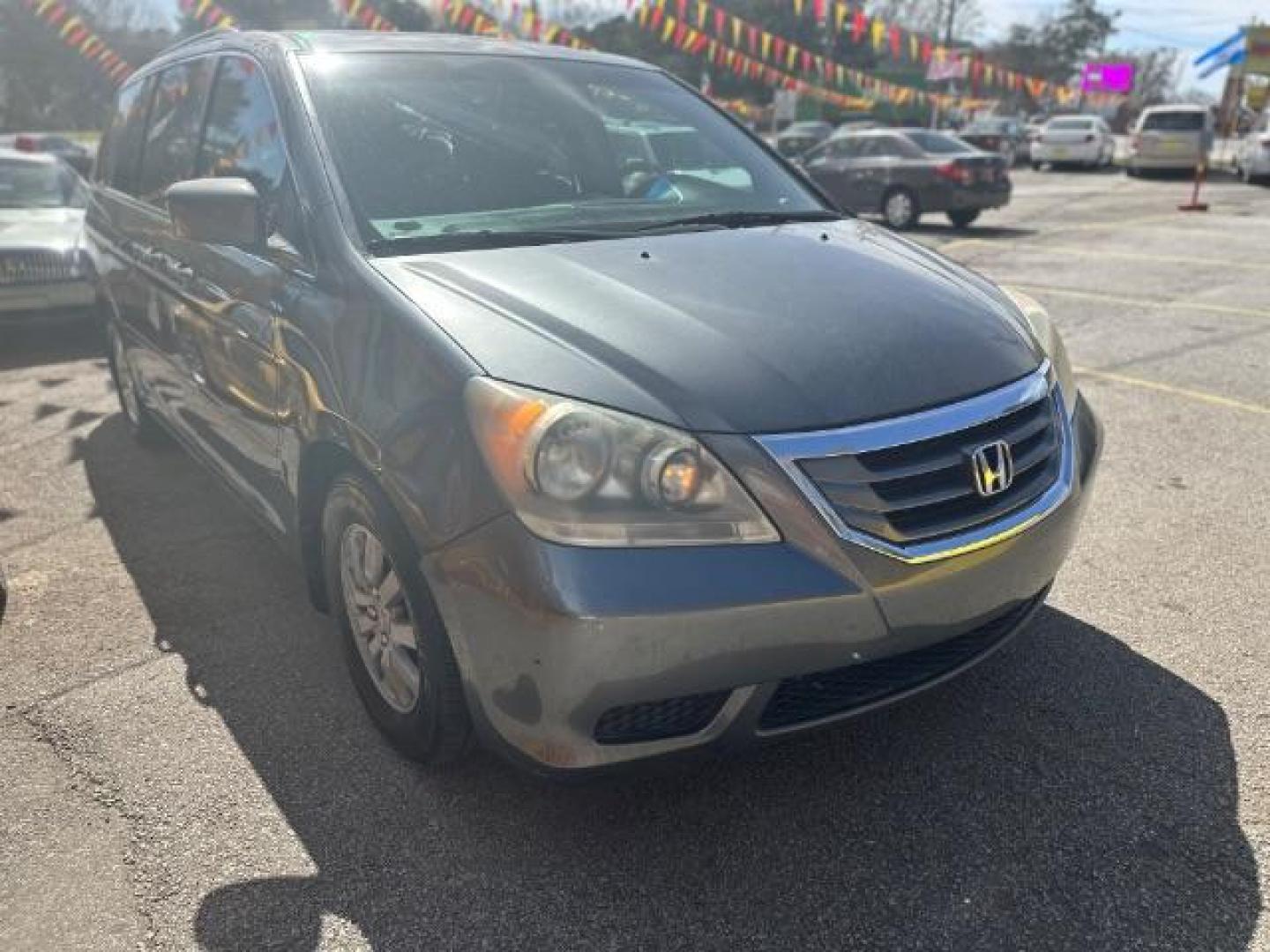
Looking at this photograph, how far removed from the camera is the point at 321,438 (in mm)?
2557

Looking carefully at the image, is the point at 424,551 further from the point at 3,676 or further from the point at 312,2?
the point at 312,2

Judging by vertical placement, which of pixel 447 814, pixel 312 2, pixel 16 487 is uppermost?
pixel 312 2

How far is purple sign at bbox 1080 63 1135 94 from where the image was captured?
51.5 meters

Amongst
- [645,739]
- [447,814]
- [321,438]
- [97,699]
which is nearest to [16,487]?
[97,699]

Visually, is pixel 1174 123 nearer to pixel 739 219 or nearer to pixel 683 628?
pixel 739 219

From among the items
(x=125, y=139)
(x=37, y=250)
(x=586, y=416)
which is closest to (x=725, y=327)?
(x=586, y=416)

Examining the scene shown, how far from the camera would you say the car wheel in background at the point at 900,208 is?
1491cm

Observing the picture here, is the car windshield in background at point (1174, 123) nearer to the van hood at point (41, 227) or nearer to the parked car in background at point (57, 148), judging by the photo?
the parked car in background at point (57, 148)

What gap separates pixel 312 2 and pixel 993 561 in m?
23.2

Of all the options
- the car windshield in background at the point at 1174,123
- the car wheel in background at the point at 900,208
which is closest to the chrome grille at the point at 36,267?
Result: the car wheel in background at the point at 900,208

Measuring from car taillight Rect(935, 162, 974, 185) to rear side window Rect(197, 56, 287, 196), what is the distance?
41.3 ft

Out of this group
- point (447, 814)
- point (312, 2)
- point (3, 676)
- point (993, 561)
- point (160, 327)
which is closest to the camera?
point (993, 561)

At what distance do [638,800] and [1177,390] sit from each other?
195 inches

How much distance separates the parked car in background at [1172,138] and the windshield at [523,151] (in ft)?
81.3
